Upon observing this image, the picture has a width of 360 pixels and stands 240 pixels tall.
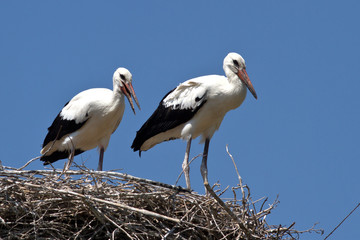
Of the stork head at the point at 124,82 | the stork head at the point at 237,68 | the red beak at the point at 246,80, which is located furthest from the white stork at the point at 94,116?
the red beak at the point at 246,80

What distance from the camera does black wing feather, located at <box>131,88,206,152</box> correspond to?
11578mm

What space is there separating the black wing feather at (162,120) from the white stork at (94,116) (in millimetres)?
368

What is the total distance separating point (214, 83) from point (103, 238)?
3.46 metres

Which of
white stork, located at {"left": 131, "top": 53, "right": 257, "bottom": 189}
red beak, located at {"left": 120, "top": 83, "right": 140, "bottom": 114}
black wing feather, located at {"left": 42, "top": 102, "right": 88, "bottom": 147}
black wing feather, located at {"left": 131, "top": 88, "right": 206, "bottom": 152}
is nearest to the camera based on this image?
white stork, located at {"left": 131, "top": 53, "right": 257, "bottom": 189}

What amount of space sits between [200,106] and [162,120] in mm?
Answer: 589

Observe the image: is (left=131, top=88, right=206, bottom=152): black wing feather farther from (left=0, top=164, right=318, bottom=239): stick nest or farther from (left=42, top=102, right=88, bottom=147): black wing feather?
(left=0, top=164, right=318, bottom=239): stick nest

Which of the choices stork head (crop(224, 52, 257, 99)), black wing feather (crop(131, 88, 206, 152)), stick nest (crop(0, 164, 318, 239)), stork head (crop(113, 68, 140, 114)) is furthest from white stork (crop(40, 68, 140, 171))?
stick nest (crop(0, 164, 318, 239))

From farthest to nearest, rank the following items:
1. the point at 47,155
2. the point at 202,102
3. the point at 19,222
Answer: the point at 47,155 < the point at 202,102 < the point at 19,222

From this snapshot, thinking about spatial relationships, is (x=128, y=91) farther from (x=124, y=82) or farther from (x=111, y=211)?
(x=111, y=211)

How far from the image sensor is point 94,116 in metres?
11.8

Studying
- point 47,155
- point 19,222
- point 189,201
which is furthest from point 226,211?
point 47,155

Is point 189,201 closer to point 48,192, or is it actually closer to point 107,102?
point 48,192

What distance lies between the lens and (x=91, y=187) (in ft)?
29.3

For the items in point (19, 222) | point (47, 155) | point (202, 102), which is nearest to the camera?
point (19, 222)
